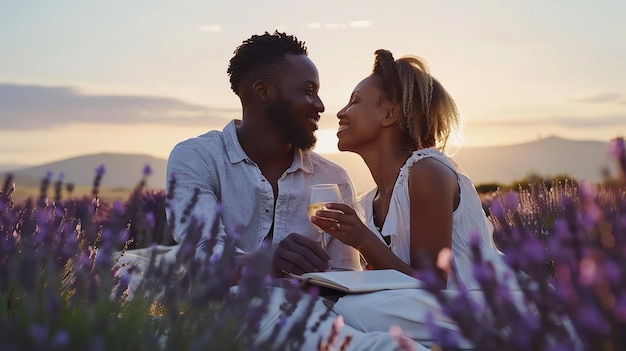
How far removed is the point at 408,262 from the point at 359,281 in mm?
991

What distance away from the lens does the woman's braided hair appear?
15.7 ft

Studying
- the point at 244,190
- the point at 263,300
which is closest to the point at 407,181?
the point at 244,190

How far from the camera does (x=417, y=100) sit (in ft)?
15.9

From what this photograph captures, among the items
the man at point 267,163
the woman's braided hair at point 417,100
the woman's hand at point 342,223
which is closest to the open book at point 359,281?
the woman's hand at point 342,223

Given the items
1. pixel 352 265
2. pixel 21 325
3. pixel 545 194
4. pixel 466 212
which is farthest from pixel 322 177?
pixel 21 325

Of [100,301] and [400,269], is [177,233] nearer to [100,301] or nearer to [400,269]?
[400,269]

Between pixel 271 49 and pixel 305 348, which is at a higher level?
pixel 271 49

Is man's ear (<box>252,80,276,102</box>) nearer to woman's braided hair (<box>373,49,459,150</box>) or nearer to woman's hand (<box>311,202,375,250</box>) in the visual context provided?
woman's braided hair (<box>373,49,459,150</box>)

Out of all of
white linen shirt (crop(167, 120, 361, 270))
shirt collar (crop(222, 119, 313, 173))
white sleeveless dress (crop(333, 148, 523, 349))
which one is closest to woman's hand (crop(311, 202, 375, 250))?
white sleeveless dress (crop(333, 148, 523, 349))

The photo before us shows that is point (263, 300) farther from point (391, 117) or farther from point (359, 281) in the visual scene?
point (391, 117)

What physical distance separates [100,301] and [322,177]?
312cm

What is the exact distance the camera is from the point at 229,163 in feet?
16.0

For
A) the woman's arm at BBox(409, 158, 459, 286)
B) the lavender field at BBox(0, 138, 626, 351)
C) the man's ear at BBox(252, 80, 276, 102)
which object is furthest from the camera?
the man's ear at BBox(252, 80, 276, 102)

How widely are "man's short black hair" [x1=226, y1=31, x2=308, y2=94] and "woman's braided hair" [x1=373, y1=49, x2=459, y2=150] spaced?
618mm
